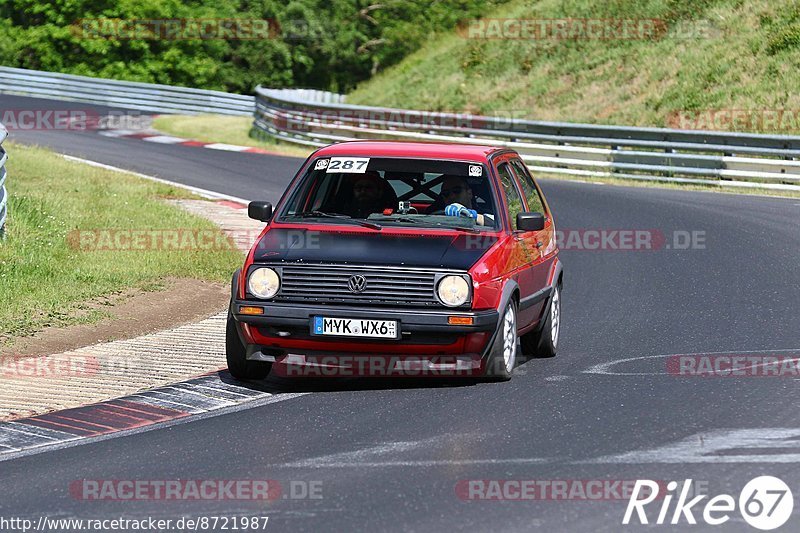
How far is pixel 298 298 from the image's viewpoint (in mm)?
8844

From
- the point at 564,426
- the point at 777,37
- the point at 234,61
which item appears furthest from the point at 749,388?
the point at 234,61

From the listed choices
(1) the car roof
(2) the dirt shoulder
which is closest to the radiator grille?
(1) the car roof

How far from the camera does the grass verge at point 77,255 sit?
11977 mm

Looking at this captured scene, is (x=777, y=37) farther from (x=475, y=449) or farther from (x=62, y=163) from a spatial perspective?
(x=475, y=449)

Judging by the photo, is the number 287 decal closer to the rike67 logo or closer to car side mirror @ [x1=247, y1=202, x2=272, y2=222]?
car side mirror @ [x1=247, y1=202, x2=272, y2=222]

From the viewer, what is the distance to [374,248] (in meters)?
8.98

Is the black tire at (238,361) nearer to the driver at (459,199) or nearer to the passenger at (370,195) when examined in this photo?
the passenger at (370,195)

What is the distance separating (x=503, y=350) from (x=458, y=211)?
1284mm
